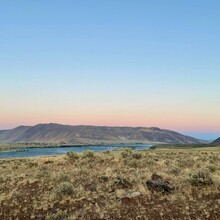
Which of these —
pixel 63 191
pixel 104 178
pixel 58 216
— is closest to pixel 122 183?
pixel 104 178

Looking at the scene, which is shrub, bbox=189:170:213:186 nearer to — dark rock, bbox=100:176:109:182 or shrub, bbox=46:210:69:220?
dark rock, bbox=100:176:109:182

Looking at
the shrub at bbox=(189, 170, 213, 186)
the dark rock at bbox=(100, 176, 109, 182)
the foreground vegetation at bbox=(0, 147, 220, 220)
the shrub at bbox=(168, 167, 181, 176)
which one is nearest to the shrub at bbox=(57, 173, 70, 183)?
the foreground vegetation at bbox=(0, 147, 220, 220)

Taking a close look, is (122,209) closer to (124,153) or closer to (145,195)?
(145,195)

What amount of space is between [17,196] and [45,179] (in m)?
3.74

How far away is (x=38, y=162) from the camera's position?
39438mm

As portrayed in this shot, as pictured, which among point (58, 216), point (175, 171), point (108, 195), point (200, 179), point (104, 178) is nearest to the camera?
point (58, 216)

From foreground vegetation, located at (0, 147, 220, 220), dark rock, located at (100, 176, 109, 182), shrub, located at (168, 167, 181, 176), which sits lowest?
foreground vegetation, located at (0, 147, 220, 220)

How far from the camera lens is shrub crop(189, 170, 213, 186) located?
1003 inches

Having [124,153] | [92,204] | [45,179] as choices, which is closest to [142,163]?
[124,153]

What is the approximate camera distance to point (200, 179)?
25.5 meters

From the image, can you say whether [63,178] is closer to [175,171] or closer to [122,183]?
[122,183]

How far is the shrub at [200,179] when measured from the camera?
83.6ft

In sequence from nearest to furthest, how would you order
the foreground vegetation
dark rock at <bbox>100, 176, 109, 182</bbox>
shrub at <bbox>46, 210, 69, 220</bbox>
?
shrub at <bbox>46, 210, 69, 220</bbox> → the foreground vegetation → dark rock at <bbox>100, 176, 109, 182</bbox>

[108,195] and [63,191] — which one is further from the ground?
[63,191]
